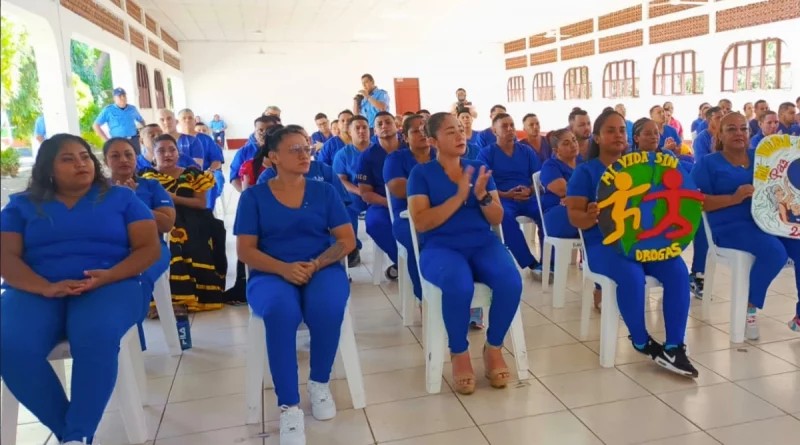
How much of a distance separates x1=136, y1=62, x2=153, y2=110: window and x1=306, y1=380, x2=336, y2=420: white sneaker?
7.82 meters

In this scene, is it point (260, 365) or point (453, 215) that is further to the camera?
point (453, 215)

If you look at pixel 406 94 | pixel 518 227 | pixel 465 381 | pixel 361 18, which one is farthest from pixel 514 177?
pixel 406 94

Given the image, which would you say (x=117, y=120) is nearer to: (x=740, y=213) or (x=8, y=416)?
(x=8, y=416)

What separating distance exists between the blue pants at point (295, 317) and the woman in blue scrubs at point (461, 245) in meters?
0.43

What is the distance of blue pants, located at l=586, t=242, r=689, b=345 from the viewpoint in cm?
252

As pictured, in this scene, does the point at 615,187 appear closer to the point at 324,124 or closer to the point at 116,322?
the point at 116,322

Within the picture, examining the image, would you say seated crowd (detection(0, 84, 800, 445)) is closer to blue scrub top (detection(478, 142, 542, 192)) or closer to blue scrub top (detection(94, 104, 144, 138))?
blue scrub top (detection(478, 142, 542, 192))

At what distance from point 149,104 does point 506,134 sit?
7500 mm

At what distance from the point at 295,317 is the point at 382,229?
65.3 inches

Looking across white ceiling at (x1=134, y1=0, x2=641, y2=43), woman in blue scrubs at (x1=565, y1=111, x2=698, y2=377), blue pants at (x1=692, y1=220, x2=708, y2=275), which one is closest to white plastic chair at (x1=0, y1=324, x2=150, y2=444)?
woman in blue scrubs at (x1=565, y1=111, x2=698, y2=377)

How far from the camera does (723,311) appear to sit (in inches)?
128

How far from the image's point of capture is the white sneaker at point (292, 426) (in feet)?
6.91

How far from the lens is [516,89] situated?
16.8 metres

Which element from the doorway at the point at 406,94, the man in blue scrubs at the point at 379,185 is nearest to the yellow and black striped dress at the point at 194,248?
the man in blue scrubs at the point at 379,185
